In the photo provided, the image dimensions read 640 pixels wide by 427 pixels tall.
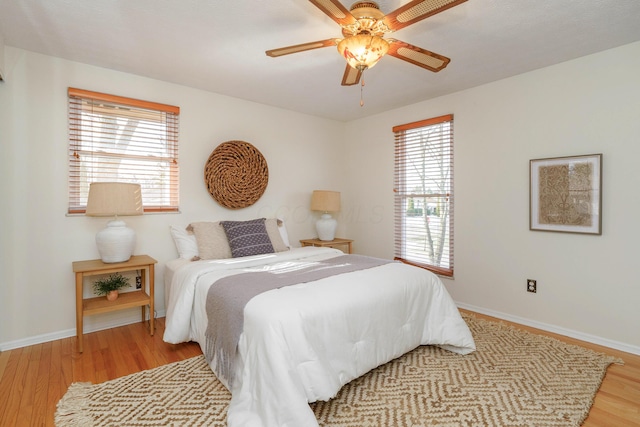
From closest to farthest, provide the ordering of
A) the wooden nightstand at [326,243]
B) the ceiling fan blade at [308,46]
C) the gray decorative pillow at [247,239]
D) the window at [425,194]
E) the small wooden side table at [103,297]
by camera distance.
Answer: the ceiling fan blade at [308,46] < the small wooden side table at [103,297] < the gray decorative pillow at [247,239] < the window at [425,194] < the wooden nightstand at [326,243]

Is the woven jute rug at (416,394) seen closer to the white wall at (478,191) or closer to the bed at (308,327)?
the bed at (308,327)

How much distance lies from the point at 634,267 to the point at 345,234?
126 inches

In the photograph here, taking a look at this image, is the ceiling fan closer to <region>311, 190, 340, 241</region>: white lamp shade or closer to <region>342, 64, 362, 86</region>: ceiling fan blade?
<region>342, 64, 362, 86</region>: ceiling fan blade

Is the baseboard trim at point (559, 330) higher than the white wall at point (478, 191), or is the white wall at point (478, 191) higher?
the white wall at point (478, 191)

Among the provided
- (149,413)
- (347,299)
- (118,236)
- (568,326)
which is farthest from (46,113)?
(568,326)

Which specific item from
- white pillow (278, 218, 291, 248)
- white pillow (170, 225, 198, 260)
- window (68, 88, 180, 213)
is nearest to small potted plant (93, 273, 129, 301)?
white pillow (170, 225, 198, 260)

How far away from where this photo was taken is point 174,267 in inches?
115

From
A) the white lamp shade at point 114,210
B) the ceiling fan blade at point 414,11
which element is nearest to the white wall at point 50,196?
the white lamp shade at point 114,210

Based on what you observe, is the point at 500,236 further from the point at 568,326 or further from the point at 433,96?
the point at 433,96

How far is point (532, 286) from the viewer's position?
9.96ft

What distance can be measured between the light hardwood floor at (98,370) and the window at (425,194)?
1.23 meters

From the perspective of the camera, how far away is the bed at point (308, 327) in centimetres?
162

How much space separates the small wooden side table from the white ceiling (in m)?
1.74

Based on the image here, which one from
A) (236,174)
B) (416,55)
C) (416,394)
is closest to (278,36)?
(416,55)
